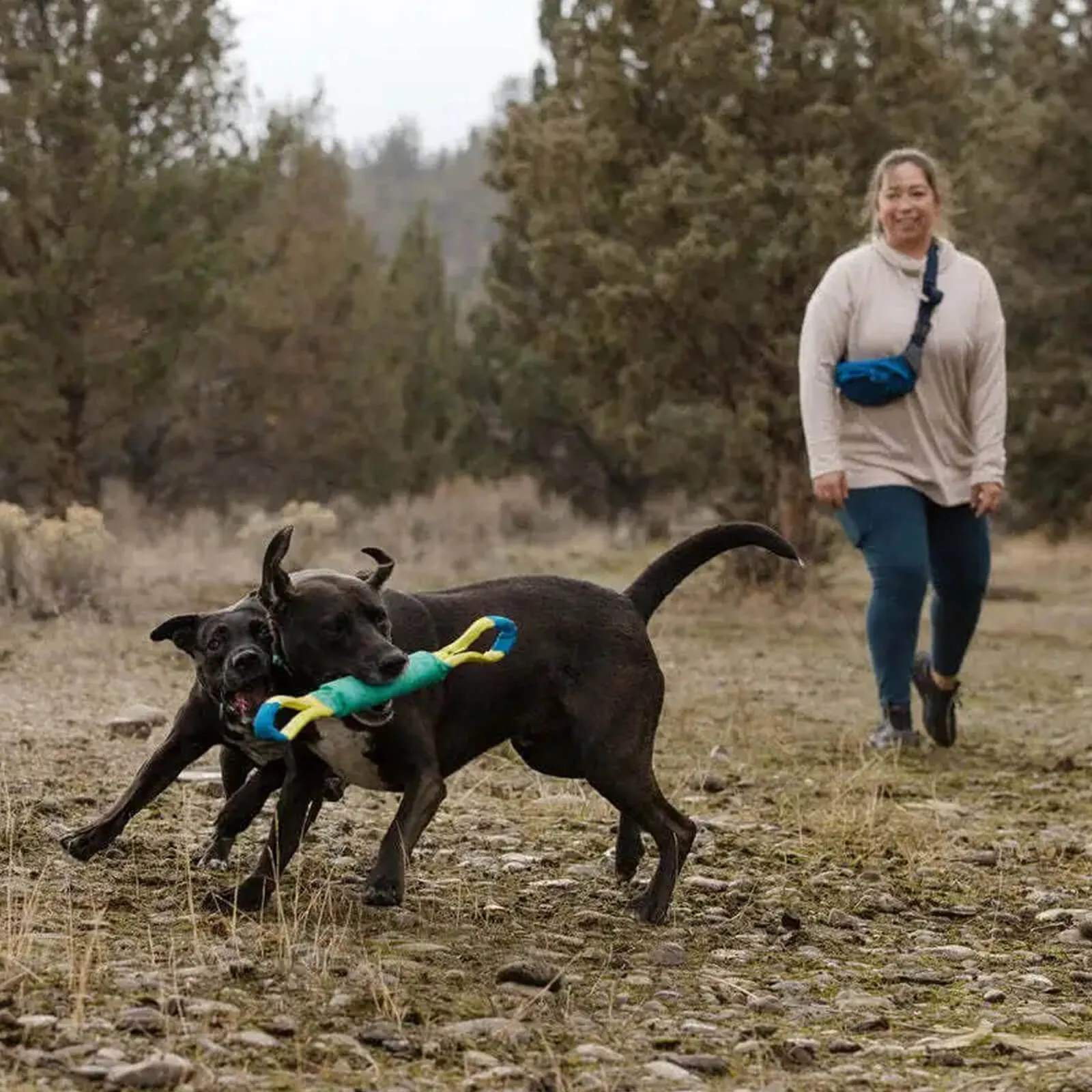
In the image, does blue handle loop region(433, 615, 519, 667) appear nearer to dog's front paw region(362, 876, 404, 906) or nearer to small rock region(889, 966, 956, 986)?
dog's front paw region(362, 876, 404, 906)

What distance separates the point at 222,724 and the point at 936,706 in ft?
13.6

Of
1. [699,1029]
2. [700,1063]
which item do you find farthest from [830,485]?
[700,1063]

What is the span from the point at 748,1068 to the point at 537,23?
24.7 meters

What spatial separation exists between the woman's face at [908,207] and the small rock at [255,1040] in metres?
5.28

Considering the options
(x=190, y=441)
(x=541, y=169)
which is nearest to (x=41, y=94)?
(x=541, y=169)

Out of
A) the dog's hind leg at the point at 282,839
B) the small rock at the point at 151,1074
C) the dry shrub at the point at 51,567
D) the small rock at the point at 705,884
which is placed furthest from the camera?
the dry shrub at the point at 51,567

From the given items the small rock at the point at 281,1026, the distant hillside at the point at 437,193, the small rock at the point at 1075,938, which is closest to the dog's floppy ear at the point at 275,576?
the small rock at the point at 281,1026

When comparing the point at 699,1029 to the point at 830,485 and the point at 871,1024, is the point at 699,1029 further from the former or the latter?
the point at 830,485

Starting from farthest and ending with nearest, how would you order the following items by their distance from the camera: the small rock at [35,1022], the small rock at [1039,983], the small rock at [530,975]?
the small rock at [1039,983] < the small rock at [530,975] < the small rock at [35,1022]

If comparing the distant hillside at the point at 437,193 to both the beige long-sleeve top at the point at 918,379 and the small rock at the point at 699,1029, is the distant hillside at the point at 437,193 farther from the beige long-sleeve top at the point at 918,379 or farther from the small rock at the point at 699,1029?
the small rock at the point at 699,1029

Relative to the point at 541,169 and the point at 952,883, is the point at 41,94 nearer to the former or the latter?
the point at 541,169

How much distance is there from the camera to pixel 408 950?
3.83 m

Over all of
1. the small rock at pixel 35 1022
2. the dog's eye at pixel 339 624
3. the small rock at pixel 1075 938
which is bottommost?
the small rock at pixel 1075 938

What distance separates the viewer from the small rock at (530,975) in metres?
3.61
